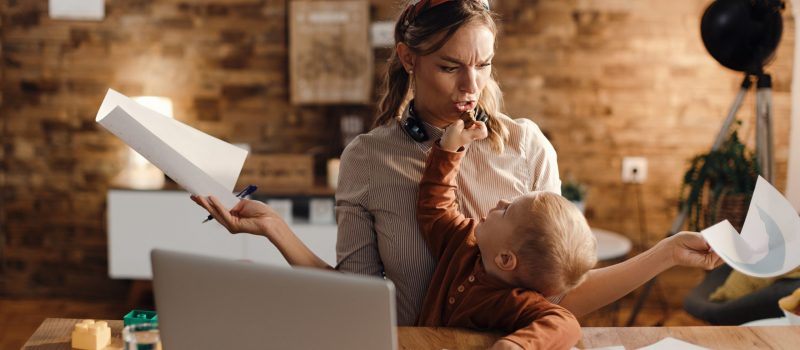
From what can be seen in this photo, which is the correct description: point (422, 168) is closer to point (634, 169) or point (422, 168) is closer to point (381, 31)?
point (381, 31)

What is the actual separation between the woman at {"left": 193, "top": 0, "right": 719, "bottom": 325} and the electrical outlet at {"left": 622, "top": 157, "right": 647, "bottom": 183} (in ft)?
Result: 7.91

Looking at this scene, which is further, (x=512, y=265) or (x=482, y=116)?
(x=482, y=116)

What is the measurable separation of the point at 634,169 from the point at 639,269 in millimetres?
2589

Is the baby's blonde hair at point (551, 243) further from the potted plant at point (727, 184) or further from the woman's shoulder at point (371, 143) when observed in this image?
the potted plant at point (727, 184)

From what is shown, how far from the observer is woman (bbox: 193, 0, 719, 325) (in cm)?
148

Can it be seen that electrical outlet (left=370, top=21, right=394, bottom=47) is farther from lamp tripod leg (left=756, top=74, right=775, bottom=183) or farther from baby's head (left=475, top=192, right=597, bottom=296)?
baby's head (left=475, top=192, right=597, bottom=296)

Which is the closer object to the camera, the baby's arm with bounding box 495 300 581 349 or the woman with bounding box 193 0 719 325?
the baby's arm with bounding box 495 300 581 349

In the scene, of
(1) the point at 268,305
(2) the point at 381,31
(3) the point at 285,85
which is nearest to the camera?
(1) the point at 268,305

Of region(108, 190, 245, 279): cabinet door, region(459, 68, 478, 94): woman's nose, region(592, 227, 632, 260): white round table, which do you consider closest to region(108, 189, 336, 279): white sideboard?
region(108, 190, 245, 279): cabinet door

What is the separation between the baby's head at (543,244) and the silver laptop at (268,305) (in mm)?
446

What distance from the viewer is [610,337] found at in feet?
4.28

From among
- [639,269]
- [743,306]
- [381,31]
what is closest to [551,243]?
[639,269]

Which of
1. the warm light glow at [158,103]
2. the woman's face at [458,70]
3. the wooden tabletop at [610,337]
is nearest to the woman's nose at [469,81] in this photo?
the woman's face at [458,70]

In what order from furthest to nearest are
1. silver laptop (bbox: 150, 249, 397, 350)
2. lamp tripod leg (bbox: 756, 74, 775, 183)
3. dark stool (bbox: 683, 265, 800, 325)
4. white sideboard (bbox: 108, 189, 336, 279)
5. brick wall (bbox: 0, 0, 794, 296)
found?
brick wall (bbox: 0, 0, 794, 296) → white sideboard (bbox: 108, 189, 336, 279) → lamp tripod leg (bbox: 756, 74, 775, 183) → dark stool (bbox: 683, 265, 800, 325) → silver laptop (bbox: 150, 249, 397, 350)
